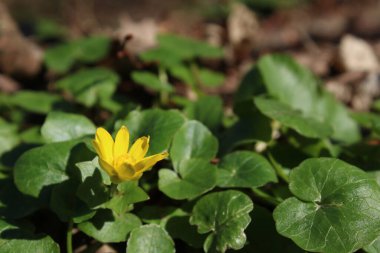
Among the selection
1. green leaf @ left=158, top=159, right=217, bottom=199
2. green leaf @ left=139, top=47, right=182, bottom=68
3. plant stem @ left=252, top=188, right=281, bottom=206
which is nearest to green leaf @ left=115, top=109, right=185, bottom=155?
green leaf @ left=158, top=159, right=217, bottom=199

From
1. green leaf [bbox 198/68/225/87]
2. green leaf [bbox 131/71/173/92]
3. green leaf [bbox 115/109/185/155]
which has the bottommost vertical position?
green leaf [bbox 198/68/225/87]

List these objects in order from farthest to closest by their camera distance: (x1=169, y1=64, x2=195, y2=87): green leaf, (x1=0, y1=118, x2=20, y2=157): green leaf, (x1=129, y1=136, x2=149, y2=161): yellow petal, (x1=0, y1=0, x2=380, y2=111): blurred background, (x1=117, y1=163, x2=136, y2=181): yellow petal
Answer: (x1=0, y1=0, x2=380, y2=111): blurred background → (x1=169, y1=64, x2=195, y2=87): green leaf → (x1=0, y1=118, x2=20, y2=157): green leaf → (x1=129, y1=136, x2=149, y2=161): yellow petal → (x1=117, y1=163, x2=136, y2=181): yellow petal

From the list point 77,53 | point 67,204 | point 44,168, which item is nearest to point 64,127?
point 44,168

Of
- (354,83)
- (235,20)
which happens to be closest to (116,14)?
(235,20)

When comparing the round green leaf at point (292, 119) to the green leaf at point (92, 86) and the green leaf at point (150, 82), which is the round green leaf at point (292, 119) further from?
the green leaf at point (92, 86)

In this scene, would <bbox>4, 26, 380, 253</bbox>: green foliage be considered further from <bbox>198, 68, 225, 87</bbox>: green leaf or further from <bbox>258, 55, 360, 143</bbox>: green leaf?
<bbox>198, 68, 225, 87</bbox>: green leaf

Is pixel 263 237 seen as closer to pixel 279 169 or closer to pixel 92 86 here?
pixel 279 169

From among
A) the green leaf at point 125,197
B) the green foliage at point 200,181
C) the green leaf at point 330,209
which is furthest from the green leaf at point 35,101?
the green leaf at point 330,209
